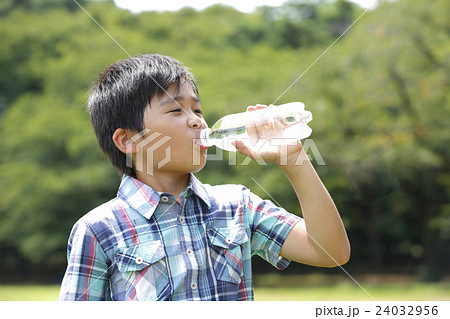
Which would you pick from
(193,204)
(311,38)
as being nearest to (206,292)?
(193,204)

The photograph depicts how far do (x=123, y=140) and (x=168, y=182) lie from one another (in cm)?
18

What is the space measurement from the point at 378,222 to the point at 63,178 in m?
6.26

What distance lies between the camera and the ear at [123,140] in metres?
1.36

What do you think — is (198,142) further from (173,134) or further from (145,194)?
(145,194)

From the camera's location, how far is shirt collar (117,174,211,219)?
3.99 ft

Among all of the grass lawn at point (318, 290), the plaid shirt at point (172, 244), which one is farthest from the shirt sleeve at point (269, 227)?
the grass lawn at point (318, 290)

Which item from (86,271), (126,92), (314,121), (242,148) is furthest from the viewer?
(314,121)

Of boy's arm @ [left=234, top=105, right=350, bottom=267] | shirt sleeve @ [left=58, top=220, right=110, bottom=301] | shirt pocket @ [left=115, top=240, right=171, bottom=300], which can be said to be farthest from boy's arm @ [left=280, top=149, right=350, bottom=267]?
shirt sleeve @ [left=58, top=220, right=110, bottom=301]

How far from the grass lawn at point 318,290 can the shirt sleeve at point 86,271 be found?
705 cm

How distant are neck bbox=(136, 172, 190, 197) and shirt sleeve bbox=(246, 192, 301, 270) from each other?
0.18 meters

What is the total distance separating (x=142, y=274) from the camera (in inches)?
45.0

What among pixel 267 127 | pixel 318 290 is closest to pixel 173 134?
pixel 267 127

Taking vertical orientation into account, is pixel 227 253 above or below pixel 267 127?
below

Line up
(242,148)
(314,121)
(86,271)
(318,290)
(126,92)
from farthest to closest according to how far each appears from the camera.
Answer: (318,290)
(314,121)
(126,92)
(242,148)
(86,271)
